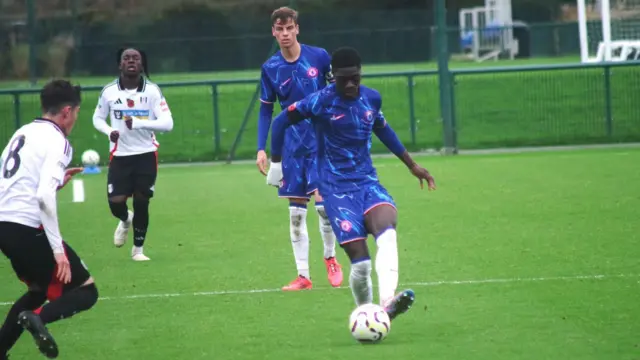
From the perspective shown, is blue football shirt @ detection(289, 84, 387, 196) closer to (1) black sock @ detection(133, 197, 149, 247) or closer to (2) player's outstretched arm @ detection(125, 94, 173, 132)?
(2) player's outstretched arm @ detection(125, 94, 173, 132)

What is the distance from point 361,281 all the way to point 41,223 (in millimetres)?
2157

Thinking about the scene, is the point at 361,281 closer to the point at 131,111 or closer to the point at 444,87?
the point at 131,111

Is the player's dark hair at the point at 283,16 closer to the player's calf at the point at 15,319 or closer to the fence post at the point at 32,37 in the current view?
the player's calf at the point at 15,319

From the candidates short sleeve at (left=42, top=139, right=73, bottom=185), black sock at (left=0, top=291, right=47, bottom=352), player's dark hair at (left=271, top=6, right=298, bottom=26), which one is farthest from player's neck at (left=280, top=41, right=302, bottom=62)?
black sock at (left=0, top=291, right=47, bottom=352)

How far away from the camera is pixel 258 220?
618 inches

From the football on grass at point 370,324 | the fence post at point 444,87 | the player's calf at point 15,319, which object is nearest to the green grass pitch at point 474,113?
the fence post at point 444,87

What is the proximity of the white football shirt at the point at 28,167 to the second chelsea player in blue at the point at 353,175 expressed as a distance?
1.87 m

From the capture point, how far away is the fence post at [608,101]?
78.0ft

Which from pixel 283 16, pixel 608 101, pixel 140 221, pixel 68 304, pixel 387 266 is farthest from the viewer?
pixel 608 101

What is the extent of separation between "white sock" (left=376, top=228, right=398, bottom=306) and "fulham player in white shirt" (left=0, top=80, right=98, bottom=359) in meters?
1.84

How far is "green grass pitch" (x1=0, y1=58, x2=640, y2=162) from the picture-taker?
23828 mm

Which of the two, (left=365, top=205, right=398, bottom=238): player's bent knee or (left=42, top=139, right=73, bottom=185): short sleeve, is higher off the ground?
(left=42, top=139, right=73, bottom=185): short sleeve

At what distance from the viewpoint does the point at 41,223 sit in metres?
7.87

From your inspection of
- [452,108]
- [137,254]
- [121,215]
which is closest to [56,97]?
[137,254]
